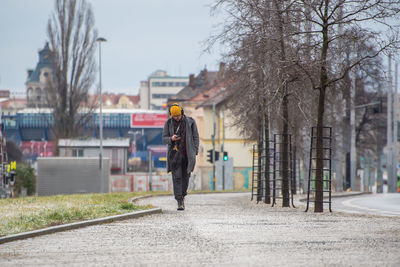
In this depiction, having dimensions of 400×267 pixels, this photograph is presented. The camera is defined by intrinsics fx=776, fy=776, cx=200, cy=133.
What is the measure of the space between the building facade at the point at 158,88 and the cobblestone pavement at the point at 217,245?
171 m

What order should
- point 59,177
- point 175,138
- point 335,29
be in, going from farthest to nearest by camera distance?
point 59,177, point 335,29, point 175,138

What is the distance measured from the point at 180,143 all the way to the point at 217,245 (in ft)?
17.8

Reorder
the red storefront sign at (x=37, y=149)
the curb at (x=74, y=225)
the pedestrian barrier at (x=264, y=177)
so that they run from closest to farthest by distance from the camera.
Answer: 1. the curb at (x=74, y=225)
2. the pedestrian barrier at (x=264, y=177)
3. the red storefront sign at (x=37, y=149)

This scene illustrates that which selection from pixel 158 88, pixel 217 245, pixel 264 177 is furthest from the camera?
pixel 158 88

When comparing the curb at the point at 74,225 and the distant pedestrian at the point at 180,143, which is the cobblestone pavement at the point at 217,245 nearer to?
the curb at the point at 74,225

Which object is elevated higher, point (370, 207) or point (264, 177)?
point (264, 177)

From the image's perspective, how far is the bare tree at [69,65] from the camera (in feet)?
167

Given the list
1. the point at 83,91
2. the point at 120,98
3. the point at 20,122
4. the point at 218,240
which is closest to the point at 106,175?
the point at 83,91

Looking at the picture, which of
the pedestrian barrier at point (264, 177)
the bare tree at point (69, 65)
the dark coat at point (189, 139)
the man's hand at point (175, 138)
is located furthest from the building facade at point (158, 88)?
the man's hand at point (175, 138)

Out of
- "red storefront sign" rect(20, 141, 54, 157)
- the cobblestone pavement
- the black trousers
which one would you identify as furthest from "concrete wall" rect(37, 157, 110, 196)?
"red storefront sign" rect(20, 141, 54, 157)

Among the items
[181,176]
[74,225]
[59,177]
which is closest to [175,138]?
[181,176]

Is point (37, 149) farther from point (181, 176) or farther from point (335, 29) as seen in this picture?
point (181, 176)

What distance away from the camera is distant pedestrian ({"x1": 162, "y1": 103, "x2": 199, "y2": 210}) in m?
13.0

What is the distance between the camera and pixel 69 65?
5081 centimetres
